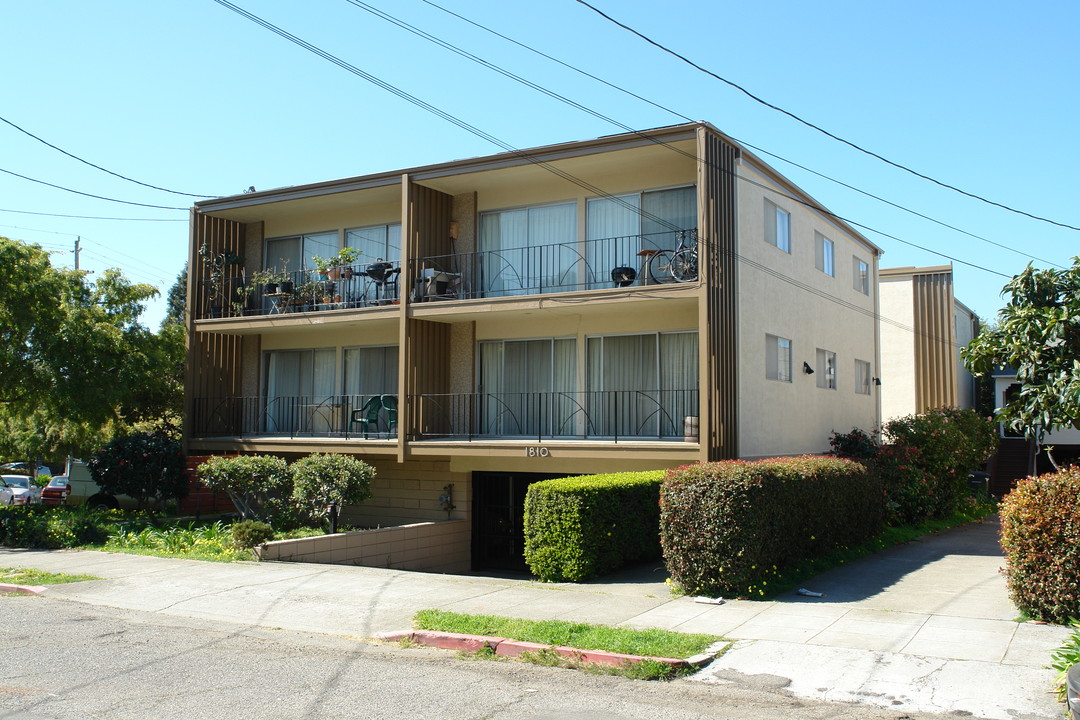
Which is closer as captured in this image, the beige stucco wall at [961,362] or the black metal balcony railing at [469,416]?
the black metal balcony railing at [469,416]

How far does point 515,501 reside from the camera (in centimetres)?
1888

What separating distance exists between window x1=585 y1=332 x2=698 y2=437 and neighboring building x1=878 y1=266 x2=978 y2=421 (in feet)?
46.3

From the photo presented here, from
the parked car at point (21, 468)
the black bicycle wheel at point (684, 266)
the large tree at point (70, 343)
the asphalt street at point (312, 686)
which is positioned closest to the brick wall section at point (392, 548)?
the asphalt street at point (312, 686)

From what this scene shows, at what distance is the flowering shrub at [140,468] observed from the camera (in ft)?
62.6

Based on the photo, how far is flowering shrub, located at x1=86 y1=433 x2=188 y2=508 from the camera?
1909cm

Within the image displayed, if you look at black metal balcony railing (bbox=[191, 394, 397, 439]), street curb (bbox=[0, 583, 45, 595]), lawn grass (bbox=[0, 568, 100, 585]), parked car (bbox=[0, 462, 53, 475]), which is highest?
black metal balcony railing (bbox=[191, 394, 397, 439])

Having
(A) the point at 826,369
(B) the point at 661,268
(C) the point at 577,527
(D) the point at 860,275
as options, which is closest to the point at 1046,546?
(C) the point at 577,527

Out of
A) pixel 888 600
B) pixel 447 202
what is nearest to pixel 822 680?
pixel 888 600

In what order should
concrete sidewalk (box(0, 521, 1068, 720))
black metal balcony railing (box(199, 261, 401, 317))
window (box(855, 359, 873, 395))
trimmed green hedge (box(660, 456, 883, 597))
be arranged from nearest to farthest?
concrete sidewalk (box(0, 521, 1068, 720))
trimmed green hedge (box(660, 456, 883, 597))
black metal balcony railing (box(199, 261, 401, 317))
window (box(855, 359, 873, 395))

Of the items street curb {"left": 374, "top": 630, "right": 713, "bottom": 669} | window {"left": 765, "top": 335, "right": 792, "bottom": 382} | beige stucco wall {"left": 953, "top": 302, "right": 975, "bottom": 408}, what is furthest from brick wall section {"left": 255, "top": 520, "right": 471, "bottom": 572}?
beige stucco wall {"left": 953, "top": 302, "right": 975, "bottom": 408}

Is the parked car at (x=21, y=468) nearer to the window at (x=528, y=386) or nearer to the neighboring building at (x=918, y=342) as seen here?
the window at (x=528, y=386)

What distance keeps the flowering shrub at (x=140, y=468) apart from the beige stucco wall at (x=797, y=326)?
1154 cm

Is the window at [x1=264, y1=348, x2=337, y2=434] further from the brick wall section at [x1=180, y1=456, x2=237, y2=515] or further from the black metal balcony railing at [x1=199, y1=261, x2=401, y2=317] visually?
the brick wall section at [x1=180, y1=456, x2=237, y2=515]

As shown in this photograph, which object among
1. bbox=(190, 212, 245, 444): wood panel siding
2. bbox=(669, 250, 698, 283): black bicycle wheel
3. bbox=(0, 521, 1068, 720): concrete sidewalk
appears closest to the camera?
bbox=(0, 521, 1068, 720): concrete sidewalk
